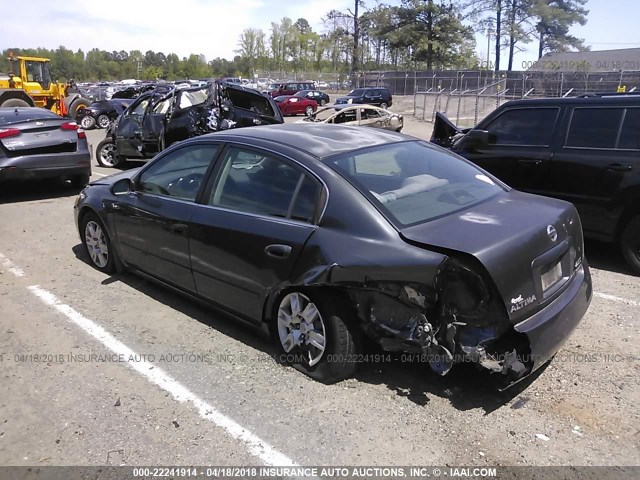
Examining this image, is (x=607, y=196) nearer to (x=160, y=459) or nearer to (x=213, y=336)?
(x=213, y=336)

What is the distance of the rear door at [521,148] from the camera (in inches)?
235

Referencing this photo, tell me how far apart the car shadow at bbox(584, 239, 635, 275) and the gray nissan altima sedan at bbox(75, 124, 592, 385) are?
2.21 m

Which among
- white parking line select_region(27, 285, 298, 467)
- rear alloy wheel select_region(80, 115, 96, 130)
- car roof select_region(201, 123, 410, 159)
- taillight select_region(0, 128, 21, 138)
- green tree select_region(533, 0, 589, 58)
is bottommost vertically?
white parking line select_region(27, 285, 298, 467)

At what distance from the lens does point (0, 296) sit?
16.3ft

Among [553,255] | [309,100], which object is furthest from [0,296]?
[309,100]

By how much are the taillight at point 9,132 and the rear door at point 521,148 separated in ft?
22.5

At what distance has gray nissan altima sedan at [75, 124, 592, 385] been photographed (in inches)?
115

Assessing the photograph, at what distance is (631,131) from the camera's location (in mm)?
5363

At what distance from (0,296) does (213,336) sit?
92.7 inches

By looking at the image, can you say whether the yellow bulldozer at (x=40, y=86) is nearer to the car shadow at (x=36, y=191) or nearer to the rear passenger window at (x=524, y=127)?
the car shadow at (x=36, y=191)

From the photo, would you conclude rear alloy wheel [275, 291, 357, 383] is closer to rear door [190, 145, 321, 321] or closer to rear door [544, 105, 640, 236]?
rear door [190, 145, 321, 321]

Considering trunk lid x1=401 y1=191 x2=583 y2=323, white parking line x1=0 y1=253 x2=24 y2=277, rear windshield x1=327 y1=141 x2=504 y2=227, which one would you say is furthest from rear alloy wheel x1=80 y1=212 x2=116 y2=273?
trunk lid x1=401 y1=191 x2=583 y2=323

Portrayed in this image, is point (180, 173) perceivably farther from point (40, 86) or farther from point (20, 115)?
point (40, 86)

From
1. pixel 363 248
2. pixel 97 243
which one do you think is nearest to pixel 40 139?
pixel 97 243
